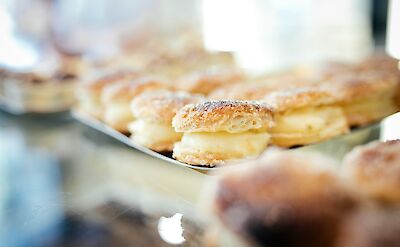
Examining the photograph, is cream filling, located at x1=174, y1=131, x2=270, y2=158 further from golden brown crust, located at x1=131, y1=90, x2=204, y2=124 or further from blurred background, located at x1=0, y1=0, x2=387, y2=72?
blurred background, located at x1=0, y1=0, x2=387, y2=72

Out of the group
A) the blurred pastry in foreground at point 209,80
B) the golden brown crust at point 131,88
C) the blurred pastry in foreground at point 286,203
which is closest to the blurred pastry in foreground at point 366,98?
the blurred pastry in foreground at point 209,80

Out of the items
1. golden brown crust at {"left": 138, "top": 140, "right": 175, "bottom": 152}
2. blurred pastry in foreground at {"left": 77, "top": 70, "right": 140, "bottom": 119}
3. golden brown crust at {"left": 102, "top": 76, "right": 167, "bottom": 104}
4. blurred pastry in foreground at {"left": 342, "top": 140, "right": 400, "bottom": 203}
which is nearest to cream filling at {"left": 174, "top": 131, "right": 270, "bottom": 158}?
golden brown crust at {"left": 138, "top": 140, "right": 175, "bottom": 152}

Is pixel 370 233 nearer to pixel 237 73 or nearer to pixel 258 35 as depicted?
pixel 237 73

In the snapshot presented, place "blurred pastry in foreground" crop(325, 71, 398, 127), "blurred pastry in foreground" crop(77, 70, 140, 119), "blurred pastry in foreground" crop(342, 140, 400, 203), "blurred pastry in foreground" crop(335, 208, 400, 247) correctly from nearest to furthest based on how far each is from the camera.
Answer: "blurred pastry in foreground" crop(335, 208, 400, 247) → "blurred pastry in foreground" crop(342, 140, 400, 203) → "blurred pastry in foreground" crop(325, 71, 398, 127) → "blurred pastry in foreground" crop(77, 70, 140, 119)

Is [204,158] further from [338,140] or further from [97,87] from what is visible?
[97,87]

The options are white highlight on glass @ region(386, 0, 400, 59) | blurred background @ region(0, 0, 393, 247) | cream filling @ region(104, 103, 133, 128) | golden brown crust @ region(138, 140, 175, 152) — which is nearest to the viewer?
blurred background @ region(0, 0, 393, 247)

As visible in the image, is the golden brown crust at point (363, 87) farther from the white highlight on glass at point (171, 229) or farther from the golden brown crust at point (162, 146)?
the white highlight on glass at point (171, 229)
